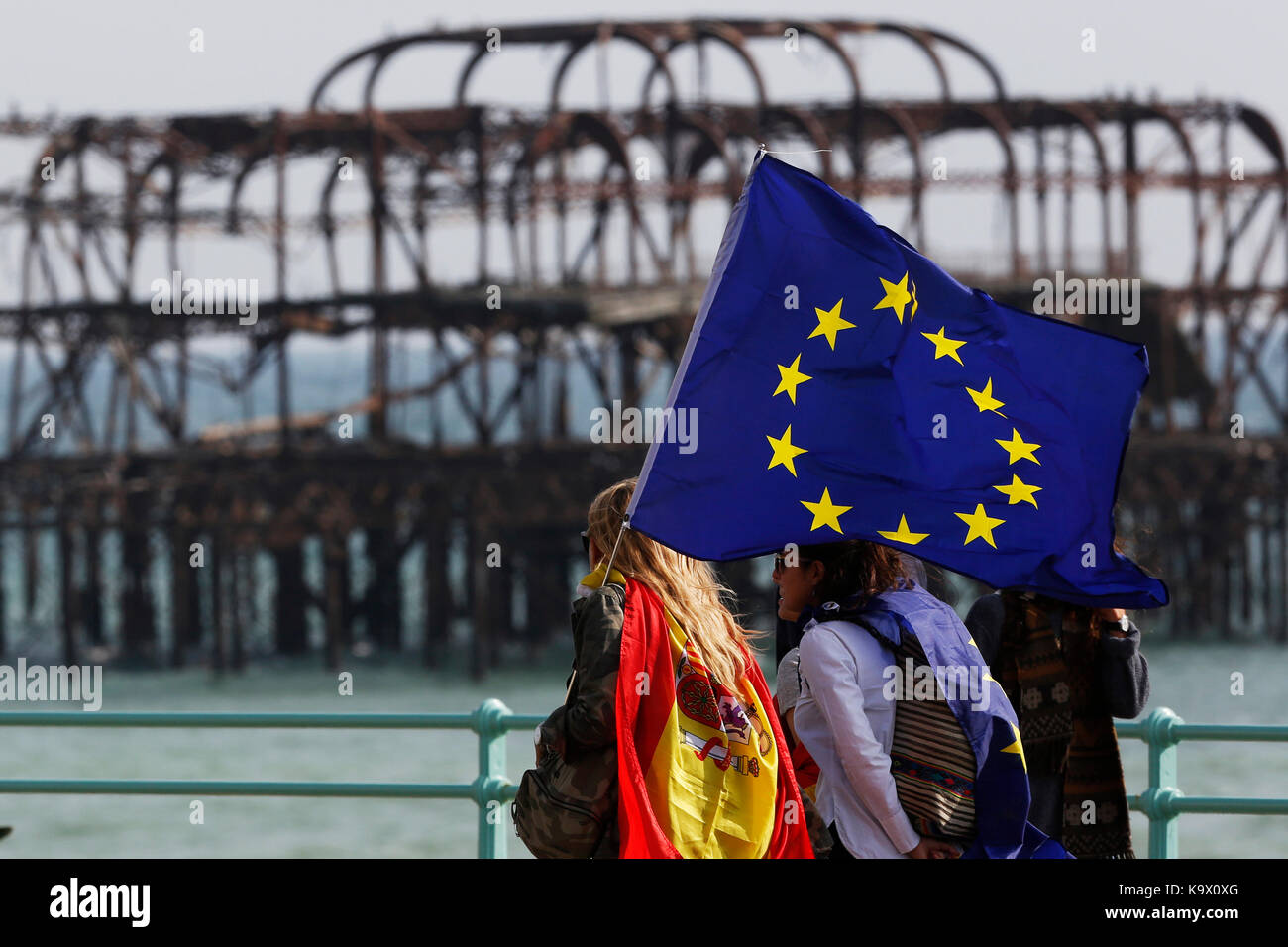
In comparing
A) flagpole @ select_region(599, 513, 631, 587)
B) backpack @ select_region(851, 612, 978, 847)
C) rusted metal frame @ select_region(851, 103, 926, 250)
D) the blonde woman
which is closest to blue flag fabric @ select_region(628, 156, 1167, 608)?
flagpole @ select_region(599, 513, 631, 587)

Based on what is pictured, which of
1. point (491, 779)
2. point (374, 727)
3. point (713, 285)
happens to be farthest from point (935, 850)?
point (374, 727)

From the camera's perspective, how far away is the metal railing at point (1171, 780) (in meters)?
7.01

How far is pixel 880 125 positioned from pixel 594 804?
3477 centimetres

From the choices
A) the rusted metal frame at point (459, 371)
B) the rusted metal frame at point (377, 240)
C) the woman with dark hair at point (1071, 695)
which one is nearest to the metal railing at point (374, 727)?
the woman with dark hair at point (1071, 695)

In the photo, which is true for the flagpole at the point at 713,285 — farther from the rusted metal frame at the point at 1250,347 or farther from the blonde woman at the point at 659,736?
the rusted metal frame at the point at 1250,347

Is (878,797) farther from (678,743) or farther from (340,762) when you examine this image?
(340,762)

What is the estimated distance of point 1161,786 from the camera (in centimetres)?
730

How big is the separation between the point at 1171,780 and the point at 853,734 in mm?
2549

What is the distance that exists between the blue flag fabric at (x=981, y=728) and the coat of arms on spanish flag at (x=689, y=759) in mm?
432

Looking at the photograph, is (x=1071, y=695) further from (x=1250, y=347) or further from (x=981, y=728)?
(x=1250, y=347)

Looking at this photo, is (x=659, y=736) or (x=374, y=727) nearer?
(x=659, y=736)

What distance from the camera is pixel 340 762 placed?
31.7 meters

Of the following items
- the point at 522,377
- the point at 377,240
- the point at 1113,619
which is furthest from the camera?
the point at 522,377
